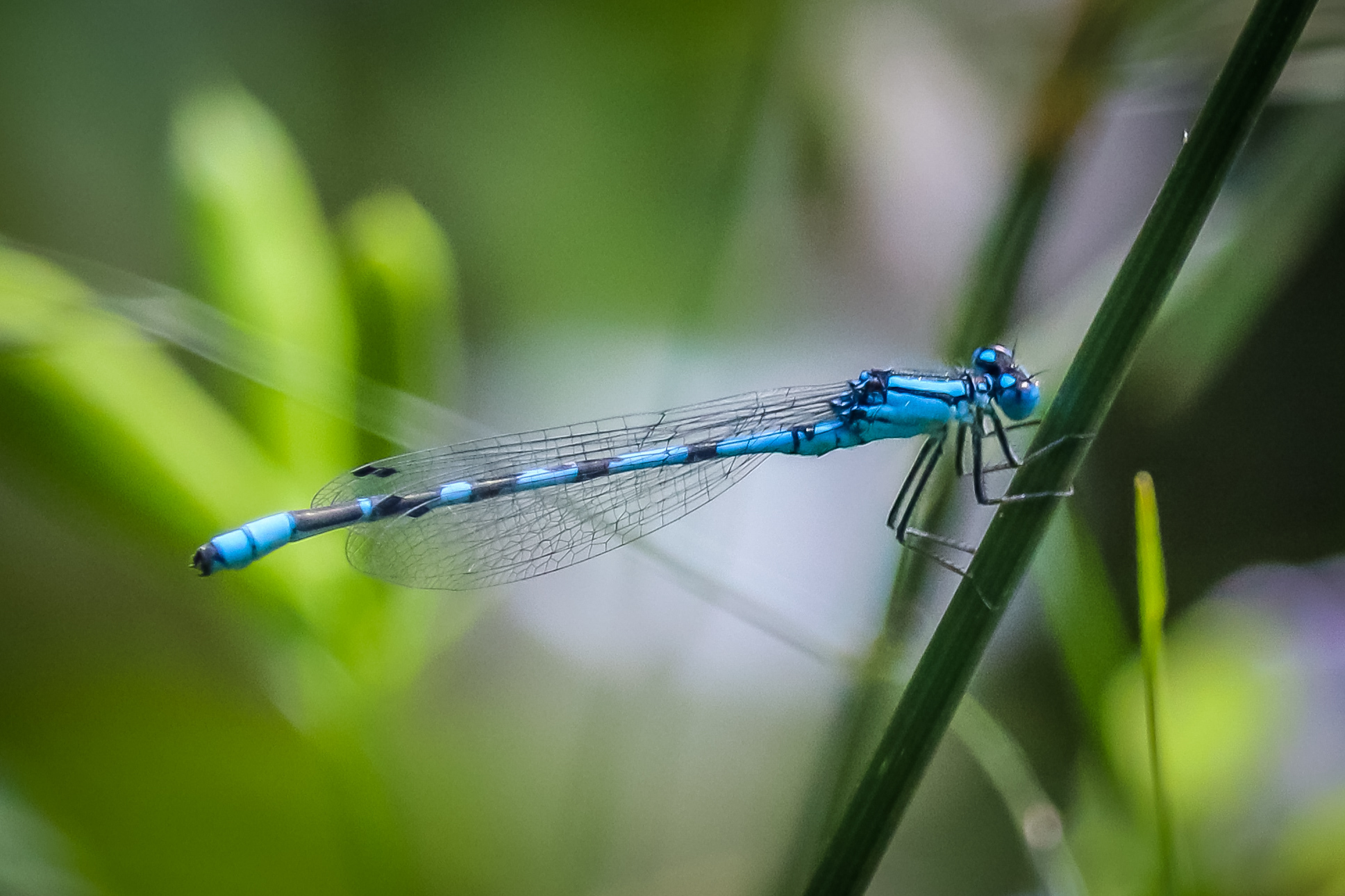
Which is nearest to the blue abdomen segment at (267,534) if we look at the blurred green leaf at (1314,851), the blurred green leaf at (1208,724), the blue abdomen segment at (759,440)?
the blue abdomen segment at (759,440)

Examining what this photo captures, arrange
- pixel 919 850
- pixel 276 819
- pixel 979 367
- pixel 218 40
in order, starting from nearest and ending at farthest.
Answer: pixel 276 819 < pixel 979 367 < pixel 919 850 < pixel 218 40

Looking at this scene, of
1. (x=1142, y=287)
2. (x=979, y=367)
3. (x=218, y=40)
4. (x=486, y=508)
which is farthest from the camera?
(x=218, y=40)

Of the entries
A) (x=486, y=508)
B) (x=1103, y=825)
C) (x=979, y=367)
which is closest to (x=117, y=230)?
(x=486, y=508)

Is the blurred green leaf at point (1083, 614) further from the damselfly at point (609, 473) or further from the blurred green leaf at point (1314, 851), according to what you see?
the blurred green leaf at point (1314, 851)

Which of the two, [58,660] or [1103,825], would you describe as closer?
[1103,825]

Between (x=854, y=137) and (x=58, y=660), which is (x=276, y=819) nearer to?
(x=58, y=660)

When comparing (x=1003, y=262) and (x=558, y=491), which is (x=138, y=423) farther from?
(x=1003, y=262)
